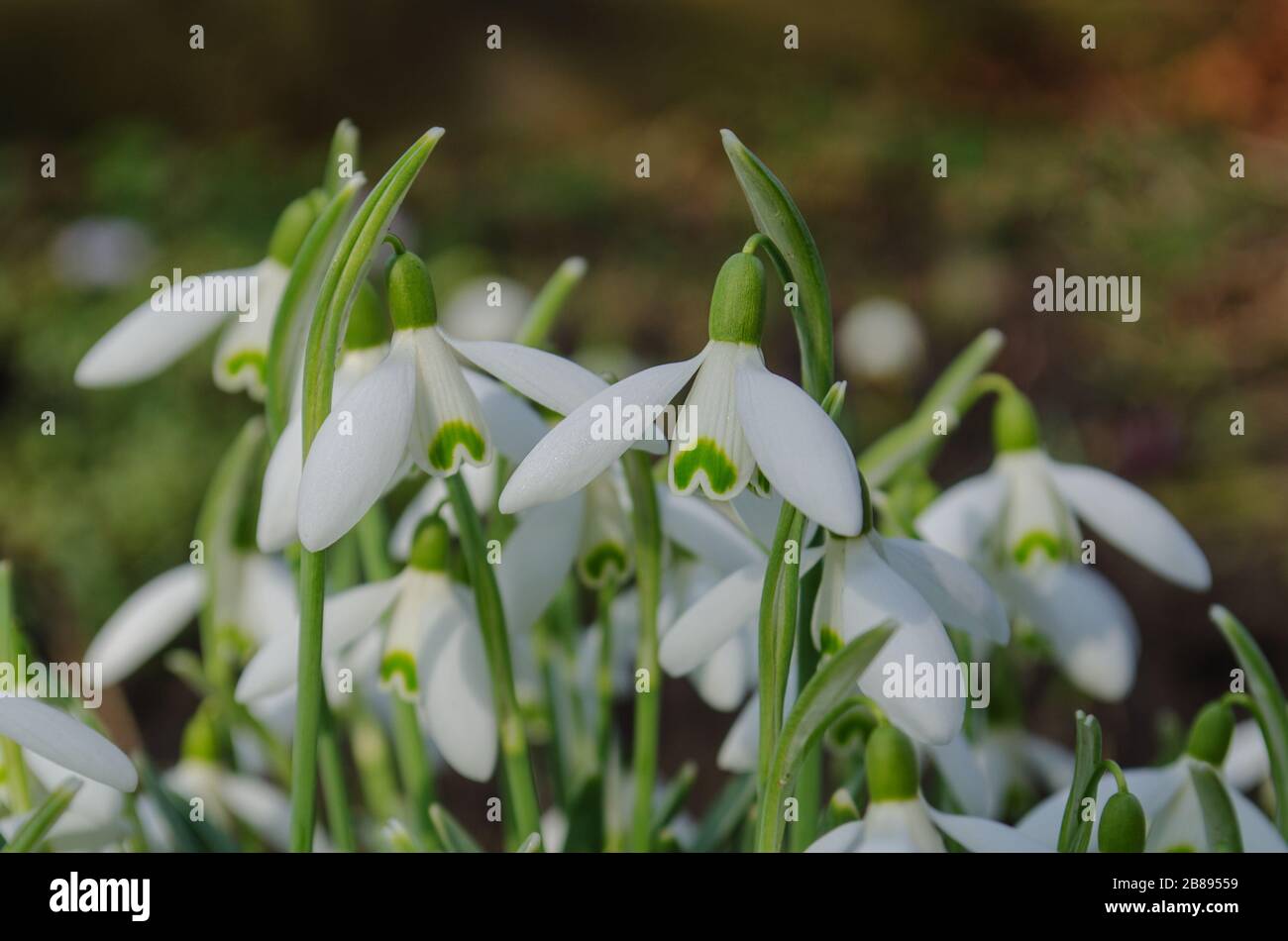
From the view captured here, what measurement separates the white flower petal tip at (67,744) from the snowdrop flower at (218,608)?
1.00 ft

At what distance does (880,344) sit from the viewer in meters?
2.27

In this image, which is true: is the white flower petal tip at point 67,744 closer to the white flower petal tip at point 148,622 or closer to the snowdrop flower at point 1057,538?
the white flower petal tip at point 148,622

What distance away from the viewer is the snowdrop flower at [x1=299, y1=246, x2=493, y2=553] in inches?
20.7

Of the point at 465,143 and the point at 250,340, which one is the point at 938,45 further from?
the point at 250,340

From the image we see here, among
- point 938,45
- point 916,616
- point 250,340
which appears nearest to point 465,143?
point 938,45

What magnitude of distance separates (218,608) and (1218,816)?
0.56 m

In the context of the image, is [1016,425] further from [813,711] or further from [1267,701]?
[813,711]

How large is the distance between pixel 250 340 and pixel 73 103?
269cm

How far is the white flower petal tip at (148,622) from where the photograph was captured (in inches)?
36.0

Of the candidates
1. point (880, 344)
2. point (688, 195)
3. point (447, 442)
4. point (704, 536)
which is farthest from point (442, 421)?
point (688, 195)

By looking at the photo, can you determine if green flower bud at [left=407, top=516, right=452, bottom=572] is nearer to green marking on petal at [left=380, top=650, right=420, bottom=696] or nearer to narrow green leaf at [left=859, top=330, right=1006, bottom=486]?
green marking on petal at [left=380, top=650, right=420, bottom=696]

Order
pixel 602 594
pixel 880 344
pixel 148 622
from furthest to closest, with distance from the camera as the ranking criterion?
pixel 880 344, pixel 148 622, pixel 602 594

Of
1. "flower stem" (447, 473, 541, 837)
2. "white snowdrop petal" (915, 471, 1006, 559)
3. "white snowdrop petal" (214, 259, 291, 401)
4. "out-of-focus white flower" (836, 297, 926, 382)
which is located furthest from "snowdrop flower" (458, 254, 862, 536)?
"out-of-focus white flower" (836, 297, 926, 382)

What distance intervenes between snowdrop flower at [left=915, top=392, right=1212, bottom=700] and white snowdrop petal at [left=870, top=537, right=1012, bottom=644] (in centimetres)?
19
